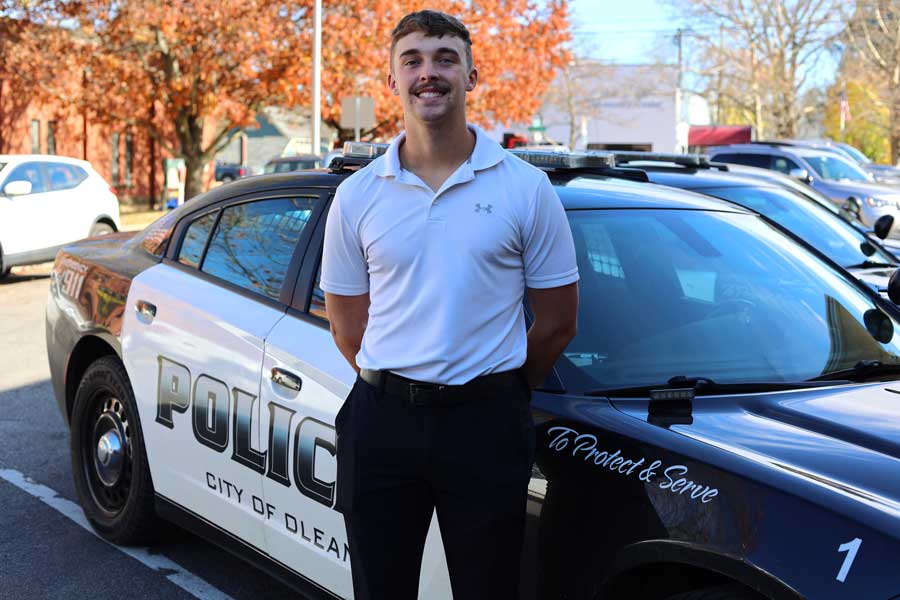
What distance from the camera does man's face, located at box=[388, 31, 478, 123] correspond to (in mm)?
2645

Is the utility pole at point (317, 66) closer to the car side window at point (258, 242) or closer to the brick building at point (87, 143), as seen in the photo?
the brick building at point (87, 143)

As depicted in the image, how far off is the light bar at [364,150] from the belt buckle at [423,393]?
152 cm

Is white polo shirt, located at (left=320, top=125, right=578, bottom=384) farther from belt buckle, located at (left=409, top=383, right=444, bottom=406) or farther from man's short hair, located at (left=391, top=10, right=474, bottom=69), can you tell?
man's short hair, located at (left=391, top=10, right=474, bottom=69)

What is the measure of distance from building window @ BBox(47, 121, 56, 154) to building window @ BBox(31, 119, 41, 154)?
0.39m

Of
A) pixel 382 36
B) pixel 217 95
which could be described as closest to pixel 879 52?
pixel 382 36

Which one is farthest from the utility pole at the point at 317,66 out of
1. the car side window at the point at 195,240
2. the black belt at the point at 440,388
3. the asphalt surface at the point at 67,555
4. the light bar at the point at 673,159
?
the black belt at the point at 440,388

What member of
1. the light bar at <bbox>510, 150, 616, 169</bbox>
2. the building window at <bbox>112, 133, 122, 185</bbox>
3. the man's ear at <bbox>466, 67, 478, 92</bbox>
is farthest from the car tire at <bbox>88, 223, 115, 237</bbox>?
the building window at <bbox>112, 133, 122, 185</bbox>

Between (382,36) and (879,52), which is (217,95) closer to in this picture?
(382,36)

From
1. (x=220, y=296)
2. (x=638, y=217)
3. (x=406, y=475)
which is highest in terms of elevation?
(x=638, y=217)

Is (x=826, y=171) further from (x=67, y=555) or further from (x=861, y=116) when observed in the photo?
(x=861, y=116)

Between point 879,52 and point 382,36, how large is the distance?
108 ft

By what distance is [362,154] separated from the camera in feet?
13.3

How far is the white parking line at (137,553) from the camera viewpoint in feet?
14.5

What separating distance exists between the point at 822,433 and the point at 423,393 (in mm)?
949
